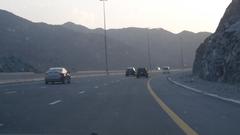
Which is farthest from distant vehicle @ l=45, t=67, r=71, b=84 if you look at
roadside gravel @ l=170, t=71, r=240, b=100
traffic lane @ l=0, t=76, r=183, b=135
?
traffic lane @ l=0, t=76, r=183, b=135

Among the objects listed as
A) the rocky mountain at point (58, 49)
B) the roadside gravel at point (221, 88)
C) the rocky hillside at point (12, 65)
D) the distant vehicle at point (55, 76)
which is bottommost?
the roadside gravel at point (221, 88)

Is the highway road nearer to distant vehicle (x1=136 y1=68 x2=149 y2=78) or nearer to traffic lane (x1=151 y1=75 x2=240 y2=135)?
traffic lane (x1=151 y1=75 x2=240 y2=135)

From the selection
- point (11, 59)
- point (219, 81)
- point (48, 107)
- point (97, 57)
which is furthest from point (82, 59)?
point (48, 107)

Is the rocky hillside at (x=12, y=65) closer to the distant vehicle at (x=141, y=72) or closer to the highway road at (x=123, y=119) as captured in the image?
the distant vehicle at (x=141, y=72)

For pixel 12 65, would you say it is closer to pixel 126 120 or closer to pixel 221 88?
pixel 221 88

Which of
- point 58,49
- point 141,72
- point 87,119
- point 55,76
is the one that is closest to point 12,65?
point 141,72

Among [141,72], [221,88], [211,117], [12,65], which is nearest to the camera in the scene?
[211,117]

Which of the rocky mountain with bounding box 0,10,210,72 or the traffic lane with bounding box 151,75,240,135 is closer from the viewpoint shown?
the traffic lane with bounding box 151,75,240,135

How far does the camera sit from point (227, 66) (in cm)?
4909

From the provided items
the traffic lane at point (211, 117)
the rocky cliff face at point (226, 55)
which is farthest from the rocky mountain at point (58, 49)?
the traffic lane at point (211, 117)

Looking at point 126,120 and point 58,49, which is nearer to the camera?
point 126,120

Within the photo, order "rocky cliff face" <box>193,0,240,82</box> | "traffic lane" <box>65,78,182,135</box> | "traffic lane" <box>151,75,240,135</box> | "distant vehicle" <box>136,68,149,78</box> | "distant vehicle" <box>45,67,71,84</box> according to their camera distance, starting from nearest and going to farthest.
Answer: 1. "traffic lane" <box>65,78,182,135</box>
2. "traffic lane" <box>151,75,240,135</box>
3. "rocky cliff face" <box>193,0,240,82</box>
4. "distant vehicle" <box>45,67,71,84</box>
5. "distant vehicle" <box>136,68,149,78</box>

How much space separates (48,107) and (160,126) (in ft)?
26.1

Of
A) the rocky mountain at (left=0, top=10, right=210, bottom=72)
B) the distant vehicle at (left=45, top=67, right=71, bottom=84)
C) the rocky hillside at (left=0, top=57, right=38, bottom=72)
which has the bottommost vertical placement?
the distant vehicle at (left=45, top=67, right=71, bottom=84)
